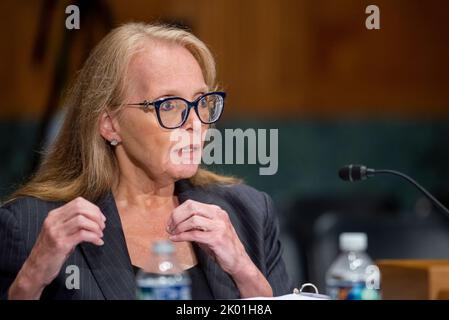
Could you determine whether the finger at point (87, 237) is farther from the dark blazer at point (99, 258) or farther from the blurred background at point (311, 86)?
the blurred background at point (311, 86)

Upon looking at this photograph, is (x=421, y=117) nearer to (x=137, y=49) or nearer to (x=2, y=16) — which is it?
(x=2, y=16)

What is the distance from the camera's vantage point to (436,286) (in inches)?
76.7

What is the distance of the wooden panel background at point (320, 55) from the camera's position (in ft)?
15.4

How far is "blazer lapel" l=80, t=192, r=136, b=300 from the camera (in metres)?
1.89

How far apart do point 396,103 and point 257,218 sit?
2877mm

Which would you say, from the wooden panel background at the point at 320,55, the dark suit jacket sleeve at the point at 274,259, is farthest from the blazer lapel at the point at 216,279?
the wooden panel background at the point at 320,55

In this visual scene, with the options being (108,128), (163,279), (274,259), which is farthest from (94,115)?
(274,259)

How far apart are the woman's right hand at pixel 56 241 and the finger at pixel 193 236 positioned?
0.17 metres

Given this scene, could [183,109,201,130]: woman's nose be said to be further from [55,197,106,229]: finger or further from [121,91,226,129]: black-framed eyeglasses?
[55,197,106,229]: finger

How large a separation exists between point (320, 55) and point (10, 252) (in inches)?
127

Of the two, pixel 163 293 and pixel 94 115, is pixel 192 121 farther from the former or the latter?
pixel 163 293
